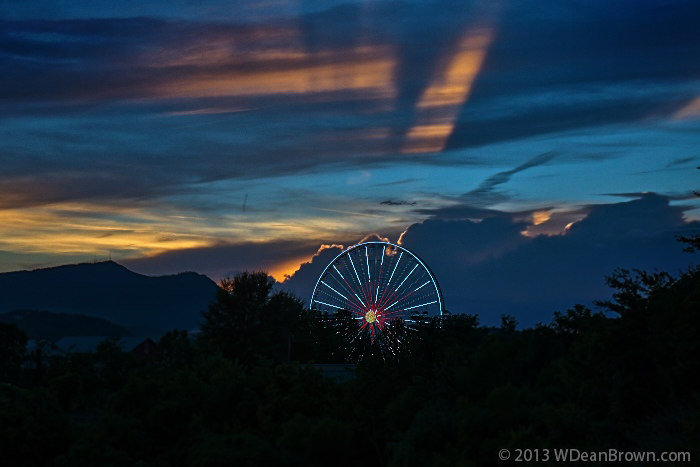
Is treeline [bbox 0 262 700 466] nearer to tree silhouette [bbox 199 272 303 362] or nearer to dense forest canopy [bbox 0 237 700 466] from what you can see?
dense forest canopy [bbox 0 237 700 466]

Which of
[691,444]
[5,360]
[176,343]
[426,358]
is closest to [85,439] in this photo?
[426,358]

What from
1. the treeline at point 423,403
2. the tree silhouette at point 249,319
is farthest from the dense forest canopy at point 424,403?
the tree silhouette at point 249,319

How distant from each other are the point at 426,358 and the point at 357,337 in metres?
19.8

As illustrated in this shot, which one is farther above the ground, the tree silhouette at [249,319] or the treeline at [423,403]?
the tree silhouette at [249,319]

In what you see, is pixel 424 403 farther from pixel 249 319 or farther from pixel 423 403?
pixel 249 319

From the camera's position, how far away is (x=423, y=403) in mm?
38094

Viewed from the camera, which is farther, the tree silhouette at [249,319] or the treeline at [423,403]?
the tree silhouette at [249,319]

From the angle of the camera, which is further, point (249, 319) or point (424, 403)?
point (249, 319)

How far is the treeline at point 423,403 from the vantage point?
30.2 m

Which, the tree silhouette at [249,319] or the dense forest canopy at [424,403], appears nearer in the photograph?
the dense forest canopy at [424,403]

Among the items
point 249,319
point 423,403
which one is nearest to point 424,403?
point 423,403

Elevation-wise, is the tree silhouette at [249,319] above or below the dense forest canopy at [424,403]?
above

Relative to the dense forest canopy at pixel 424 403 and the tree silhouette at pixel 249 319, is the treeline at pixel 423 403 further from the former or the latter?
the tree silhouette at pixel 249 319

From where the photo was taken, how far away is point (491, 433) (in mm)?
31891
